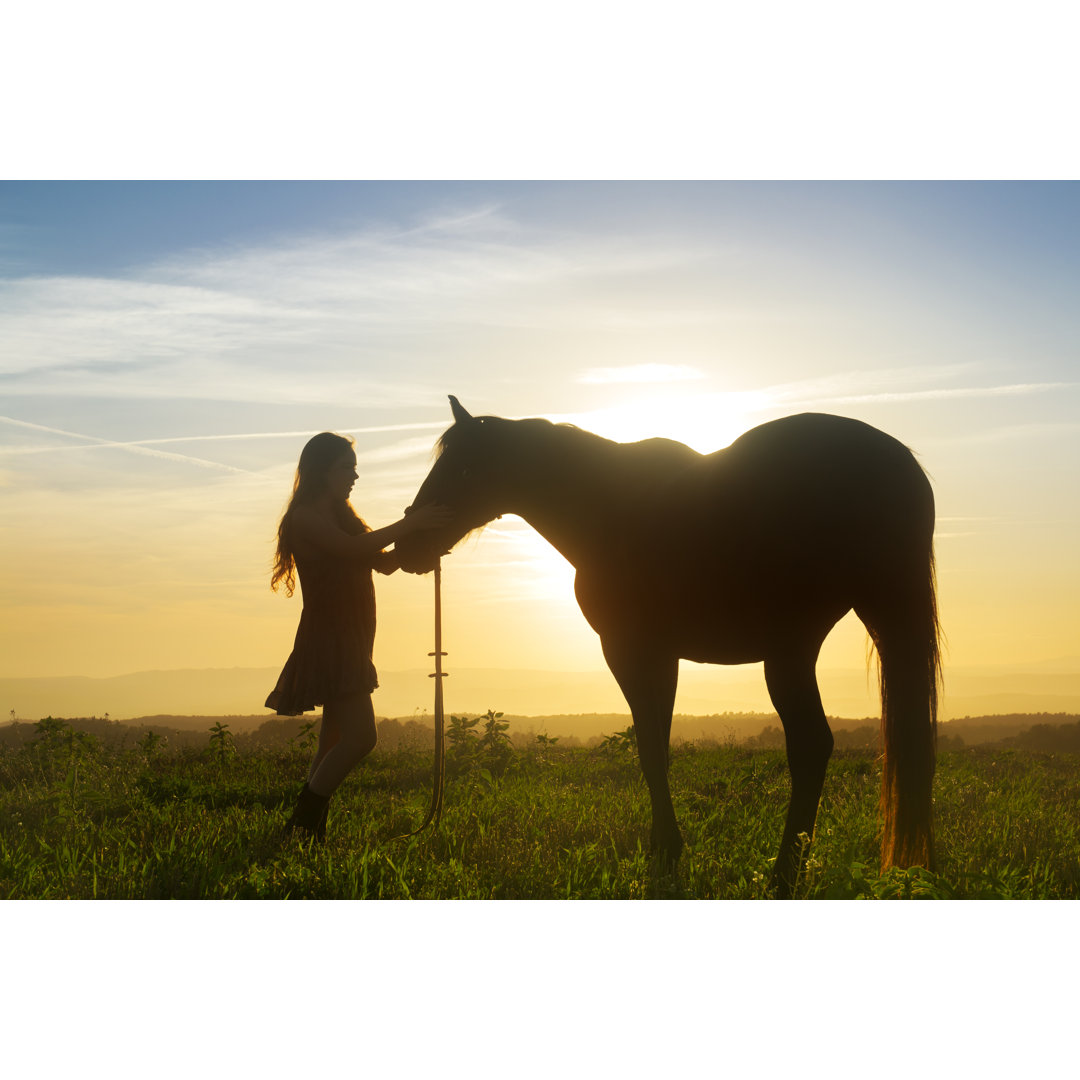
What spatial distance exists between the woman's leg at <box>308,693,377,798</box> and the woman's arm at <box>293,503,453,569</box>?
922 mm

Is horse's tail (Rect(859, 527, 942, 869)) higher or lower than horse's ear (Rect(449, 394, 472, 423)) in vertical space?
lower

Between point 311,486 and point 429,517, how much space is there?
80 centimetres

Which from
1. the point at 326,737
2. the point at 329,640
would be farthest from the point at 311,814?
the point at 329,640

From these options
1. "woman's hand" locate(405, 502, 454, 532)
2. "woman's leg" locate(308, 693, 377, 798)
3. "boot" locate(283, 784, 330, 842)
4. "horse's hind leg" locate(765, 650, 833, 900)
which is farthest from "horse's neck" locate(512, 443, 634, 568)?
"boot" locate(283, 784, 330, 842)

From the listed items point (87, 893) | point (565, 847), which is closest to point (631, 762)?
point (565, 847)

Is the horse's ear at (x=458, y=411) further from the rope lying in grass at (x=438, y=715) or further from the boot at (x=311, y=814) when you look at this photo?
the boot at (x=311, y=814)

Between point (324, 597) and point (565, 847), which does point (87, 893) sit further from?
point (565, 847)

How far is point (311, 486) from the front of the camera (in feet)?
17.5

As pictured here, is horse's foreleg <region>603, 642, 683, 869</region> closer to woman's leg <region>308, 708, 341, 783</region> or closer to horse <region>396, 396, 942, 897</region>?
horse <region>396, 396, 942, 897</region>

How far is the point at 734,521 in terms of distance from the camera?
4922 millimetres

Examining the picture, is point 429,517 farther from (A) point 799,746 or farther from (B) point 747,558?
(A) point 799,746

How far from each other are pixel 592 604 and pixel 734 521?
1.00 metres

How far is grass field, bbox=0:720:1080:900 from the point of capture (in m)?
4.52

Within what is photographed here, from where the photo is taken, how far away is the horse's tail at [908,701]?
14.8ft
